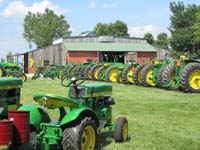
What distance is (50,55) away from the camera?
52.8 metres

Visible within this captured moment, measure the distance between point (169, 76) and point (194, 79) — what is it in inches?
37.6

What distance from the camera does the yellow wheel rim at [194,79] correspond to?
15.9m

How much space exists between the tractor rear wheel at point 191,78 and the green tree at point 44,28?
80.6m

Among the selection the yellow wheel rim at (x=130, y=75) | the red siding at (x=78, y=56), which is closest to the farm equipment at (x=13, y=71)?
the yellow wheel rim at (x=130, y=75)

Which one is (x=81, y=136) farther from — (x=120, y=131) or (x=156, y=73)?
(x=156, y=73)

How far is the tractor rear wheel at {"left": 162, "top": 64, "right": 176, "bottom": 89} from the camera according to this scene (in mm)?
16281

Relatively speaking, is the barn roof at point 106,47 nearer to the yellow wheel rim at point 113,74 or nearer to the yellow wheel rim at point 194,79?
the yellow wheel rim at point 113,74

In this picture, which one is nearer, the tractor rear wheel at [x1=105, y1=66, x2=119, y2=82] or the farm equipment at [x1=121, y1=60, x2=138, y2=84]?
the farm equipment at [x1=121, y1=60, x2=138, y2=84]

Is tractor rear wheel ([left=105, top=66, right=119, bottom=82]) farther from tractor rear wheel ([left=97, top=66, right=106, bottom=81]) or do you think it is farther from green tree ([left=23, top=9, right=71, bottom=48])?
green tree ([left=23, top=9, right=71, bottom=48])

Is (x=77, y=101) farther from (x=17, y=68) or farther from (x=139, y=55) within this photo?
(x=139, y=55)

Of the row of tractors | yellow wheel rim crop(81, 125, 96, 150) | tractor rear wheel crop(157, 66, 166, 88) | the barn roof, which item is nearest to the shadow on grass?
yellow wheel rim crop(81, 125, 96, 150)

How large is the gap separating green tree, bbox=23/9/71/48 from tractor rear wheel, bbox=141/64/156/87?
7721 cm

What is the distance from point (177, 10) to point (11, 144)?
173ft

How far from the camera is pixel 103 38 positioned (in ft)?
175
